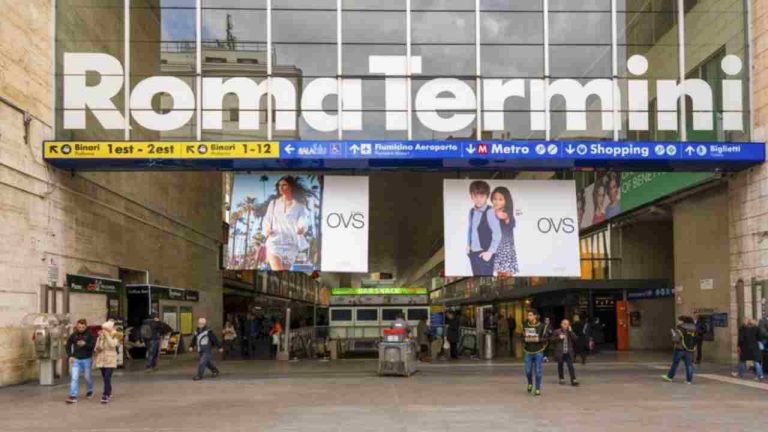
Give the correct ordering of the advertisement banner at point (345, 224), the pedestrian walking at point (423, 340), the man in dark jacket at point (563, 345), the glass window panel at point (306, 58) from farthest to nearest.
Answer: the pedestrian walking at point (423, 340) → the advertisement banner at point (345, 224) → the glass window panel at point (306, 58) → the man in dark jacket at point (563, 345)

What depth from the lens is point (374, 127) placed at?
2128 centimetres

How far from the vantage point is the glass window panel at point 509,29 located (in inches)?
853

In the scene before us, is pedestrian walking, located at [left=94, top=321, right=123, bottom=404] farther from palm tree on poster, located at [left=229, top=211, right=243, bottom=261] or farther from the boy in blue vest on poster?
the boy in blue vest on poster

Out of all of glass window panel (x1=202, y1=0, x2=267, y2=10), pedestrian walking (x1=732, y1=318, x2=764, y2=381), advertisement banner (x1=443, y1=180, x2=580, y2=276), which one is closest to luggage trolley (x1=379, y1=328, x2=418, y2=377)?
advertisement banner (x1=443, y1=180, x2=580, y2=276)

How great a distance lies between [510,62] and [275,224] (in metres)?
7.98

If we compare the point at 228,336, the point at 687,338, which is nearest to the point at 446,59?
the point at 687,338

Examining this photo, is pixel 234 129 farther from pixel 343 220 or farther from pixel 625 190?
pixel 625 190

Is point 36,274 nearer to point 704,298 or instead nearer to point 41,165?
point 41,165

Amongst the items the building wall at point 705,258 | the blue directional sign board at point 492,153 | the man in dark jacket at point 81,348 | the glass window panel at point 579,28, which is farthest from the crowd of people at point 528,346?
the glass window panel at point 579,28

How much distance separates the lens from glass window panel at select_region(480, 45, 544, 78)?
21.6 m

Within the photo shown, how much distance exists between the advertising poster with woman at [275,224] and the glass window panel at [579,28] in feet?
26.1

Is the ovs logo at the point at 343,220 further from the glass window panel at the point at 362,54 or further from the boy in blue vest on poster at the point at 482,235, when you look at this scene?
the glass window panel at the point at 362,54

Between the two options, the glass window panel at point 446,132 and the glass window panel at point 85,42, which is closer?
the glass window panel at point 85,42

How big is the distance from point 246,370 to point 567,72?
1237 centimetres
